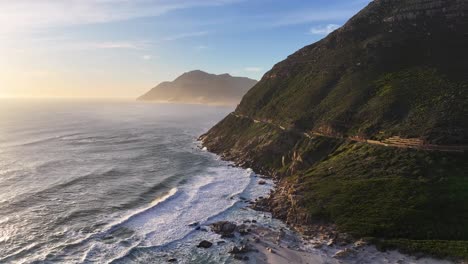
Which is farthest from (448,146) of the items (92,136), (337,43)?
(92,136)

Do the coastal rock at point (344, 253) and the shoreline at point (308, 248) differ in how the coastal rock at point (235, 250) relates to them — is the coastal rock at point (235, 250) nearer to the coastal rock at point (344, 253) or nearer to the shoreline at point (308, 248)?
the shoreline at point (308, 248)

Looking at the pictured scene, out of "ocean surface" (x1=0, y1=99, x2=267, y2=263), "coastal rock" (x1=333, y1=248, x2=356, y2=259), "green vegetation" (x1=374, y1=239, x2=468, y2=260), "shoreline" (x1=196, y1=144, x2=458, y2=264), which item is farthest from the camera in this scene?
"ocean surface" (x1=0, y1=99, x2=267, y2=263)

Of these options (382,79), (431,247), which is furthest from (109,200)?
(382,79)

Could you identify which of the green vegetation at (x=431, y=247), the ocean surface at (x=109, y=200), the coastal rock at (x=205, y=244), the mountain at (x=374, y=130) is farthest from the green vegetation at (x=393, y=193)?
the coastal rock at (x=205, y=244)

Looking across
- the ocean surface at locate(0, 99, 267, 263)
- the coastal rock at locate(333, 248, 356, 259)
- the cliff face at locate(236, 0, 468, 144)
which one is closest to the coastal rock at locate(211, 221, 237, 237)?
the ocean surface at locate(0, 99, 267, 263)

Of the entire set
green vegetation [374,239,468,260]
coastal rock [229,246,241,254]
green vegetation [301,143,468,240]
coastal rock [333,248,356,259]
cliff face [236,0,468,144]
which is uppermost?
cliff face [236,0,468,144]

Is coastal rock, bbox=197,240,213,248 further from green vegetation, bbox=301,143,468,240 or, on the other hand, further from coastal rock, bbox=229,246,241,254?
green vegetation, bbox=301,143,468,240
